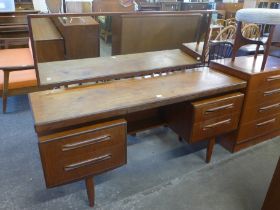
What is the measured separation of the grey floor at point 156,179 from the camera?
53.9 inches

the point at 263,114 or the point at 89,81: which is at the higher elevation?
the point at 89,81

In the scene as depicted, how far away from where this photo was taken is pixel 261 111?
169cm

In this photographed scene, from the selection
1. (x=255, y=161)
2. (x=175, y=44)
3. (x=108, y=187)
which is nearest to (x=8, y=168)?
(x=108, y=187)

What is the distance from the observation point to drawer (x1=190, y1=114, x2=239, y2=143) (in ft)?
4.59

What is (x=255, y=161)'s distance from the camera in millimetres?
1724

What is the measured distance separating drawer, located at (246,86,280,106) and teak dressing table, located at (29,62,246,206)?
10 centimetres

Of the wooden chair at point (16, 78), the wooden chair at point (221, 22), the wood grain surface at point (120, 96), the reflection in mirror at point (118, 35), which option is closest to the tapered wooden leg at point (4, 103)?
the wooden chair at point (16, 78)

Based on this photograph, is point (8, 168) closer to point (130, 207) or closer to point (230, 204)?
point (130, 207)

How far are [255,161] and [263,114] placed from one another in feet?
1.08

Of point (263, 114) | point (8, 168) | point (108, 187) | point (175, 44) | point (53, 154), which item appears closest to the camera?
point (53, 154)

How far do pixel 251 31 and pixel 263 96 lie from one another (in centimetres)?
197

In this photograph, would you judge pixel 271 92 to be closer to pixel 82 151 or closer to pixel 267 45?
pixel 267 45

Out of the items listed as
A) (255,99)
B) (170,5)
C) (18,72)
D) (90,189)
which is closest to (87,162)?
(90,189)

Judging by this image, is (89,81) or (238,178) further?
(238,178)
